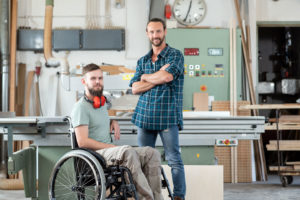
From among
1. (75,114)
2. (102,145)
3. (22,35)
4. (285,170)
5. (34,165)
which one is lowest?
(285,170)

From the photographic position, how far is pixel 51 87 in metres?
5.92

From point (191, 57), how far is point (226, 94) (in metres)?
0.68

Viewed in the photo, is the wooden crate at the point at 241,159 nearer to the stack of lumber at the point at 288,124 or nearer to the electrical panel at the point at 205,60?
the stack of lumber at the point at 288,124

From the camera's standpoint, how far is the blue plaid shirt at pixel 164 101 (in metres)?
2.92

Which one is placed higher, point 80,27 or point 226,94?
point 80,27

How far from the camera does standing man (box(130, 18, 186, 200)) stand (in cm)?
291

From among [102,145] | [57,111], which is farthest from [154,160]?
[57,111]

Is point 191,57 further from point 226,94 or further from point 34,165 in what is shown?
point 34,165

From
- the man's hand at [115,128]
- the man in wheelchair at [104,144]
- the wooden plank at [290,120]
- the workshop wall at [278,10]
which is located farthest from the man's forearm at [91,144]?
the workshop wall at [278,10]

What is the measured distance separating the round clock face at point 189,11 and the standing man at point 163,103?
289cm

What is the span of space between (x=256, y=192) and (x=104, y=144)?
102 inches

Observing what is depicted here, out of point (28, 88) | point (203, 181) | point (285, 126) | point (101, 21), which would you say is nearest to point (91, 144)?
point (203, 181)

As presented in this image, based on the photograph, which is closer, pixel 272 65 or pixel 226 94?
pixel 226 94

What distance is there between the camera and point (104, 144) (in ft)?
8.71
